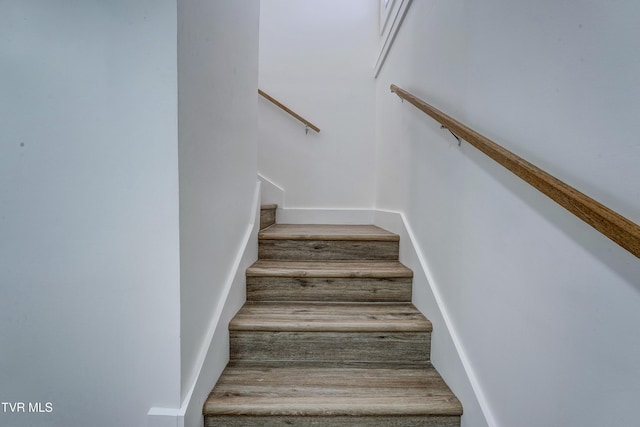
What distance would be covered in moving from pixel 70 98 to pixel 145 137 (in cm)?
24

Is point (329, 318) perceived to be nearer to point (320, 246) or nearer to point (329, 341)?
point (329, 341)

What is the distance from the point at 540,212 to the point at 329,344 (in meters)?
0.90

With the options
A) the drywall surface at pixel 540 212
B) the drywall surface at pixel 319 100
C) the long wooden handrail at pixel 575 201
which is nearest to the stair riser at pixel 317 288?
the drywall surface at pixel 540 212

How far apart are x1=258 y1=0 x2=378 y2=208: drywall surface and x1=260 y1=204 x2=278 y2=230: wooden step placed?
11.3 inches

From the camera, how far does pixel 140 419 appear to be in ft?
2.81

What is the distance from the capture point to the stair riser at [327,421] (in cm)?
97

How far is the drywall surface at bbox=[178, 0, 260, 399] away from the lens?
33.9 inches

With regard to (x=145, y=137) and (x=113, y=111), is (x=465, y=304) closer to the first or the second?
(x=145, y=137)

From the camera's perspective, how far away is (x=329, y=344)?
4.06ft

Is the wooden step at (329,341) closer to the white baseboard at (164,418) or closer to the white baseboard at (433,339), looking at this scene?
the white baseboard at (433,339)

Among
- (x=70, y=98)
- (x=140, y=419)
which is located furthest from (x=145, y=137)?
(x=140, y=419)

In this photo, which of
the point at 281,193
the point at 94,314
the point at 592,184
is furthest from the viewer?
the point at 281,193

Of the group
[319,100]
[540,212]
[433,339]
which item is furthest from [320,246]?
[319,100]

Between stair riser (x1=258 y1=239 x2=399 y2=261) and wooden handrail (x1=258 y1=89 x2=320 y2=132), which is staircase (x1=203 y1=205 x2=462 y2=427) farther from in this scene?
wooden handrail (x1=258 y1=89 x2=320 y2=132)
